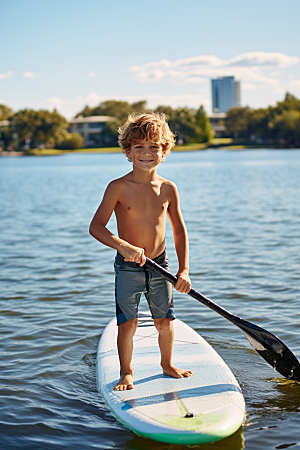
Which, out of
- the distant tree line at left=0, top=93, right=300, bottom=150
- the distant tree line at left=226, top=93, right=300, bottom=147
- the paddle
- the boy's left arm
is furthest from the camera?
the distant tree line at left=0, top=93, right=300, bottom=150

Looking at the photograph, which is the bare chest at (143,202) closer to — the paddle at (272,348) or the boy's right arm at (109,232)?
the boy's right arm at (109,232)

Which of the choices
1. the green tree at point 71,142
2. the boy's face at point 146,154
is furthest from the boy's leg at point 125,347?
the green tree at point 71,142

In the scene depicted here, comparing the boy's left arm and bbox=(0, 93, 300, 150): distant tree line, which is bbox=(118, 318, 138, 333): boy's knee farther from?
bbox=(0, 93, 300, 150): distant tree line

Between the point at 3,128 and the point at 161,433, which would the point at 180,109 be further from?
the point at 161,433

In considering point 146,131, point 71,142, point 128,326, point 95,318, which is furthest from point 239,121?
point 128,326

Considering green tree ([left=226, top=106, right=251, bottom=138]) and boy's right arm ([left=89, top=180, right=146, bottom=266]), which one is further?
green tree ([left=226, top=106, right=251, bottom=138])

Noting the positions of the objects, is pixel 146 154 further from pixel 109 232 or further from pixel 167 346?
pixel 167 346

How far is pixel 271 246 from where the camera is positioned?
944 centimetres

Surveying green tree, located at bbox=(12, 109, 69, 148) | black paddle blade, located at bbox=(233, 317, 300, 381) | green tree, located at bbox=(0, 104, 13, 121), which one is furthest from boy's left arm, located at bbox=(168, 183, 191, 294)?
Answer: green tree, located at bbox=(0, 104, 13, 121)

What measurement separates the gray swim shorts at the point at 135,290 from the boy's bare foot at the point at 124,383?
1.22 ft

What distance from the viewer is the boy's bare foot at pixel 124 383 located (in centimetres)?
344

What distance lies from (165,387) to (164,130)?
1665mm

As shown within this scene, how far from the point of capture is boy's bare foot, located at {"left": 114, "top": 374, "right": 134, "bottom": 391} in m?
3.44

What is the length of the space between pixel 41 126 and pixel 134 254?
95604mm
